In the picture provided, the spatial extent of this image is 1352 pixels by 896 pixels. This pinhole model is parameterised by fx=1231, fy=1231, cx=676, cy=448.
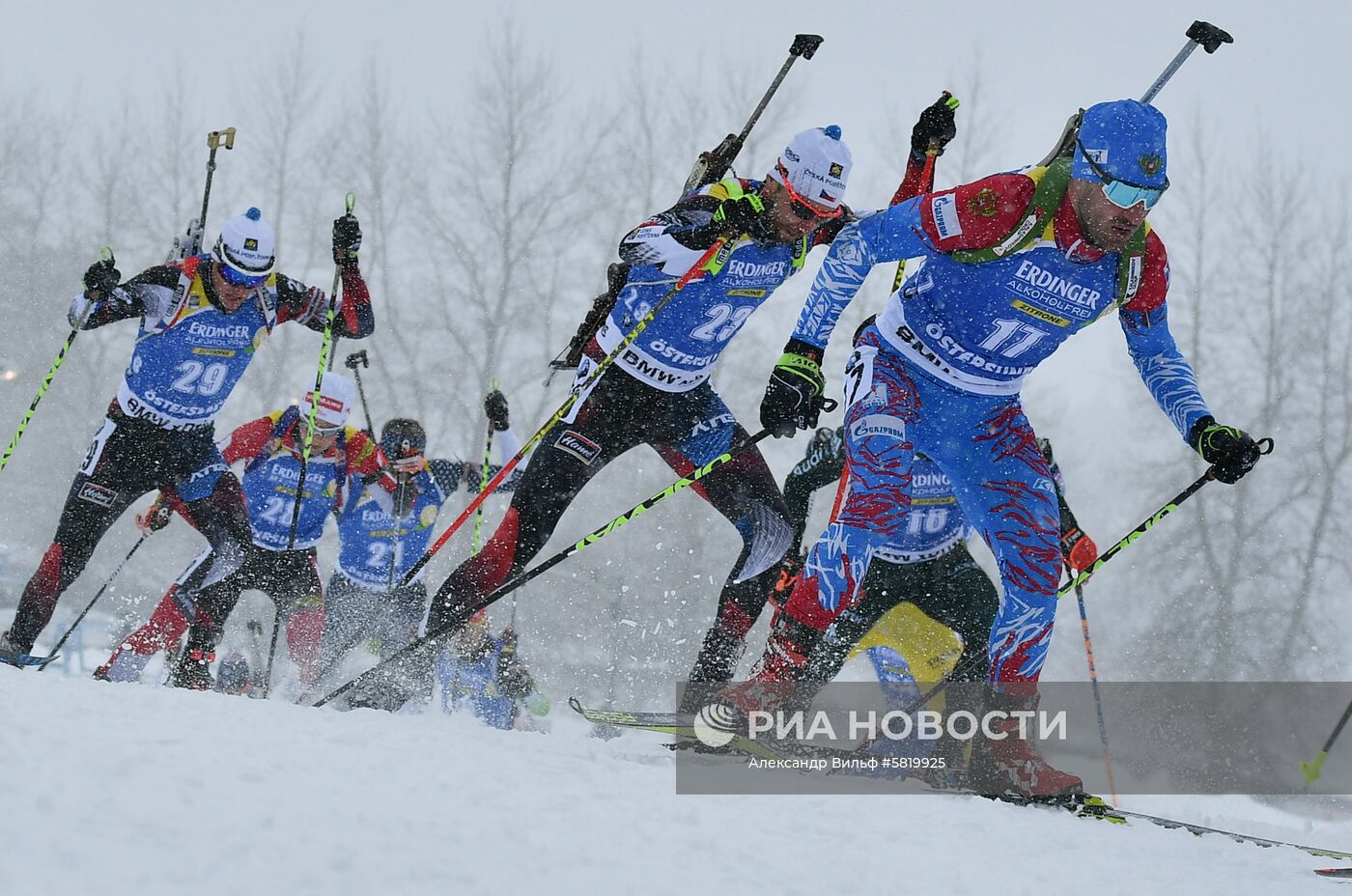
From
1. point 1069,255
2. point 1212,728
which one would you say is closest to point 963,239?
point 1069,255

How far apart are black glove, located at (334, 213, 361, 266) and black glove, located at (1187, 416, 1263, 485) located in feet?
12.8

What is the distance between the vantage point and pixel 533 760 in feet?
9.01

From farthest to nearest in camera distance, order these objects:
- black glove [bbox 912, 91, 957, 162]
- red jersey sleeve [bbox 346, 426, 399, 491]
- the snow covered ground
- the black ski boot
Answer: red jersey sleeve [bbox 346, 426, 399, 491]
the black ski boot
black glove [bbox 912, 91, 957, 162]
the snow covered ground

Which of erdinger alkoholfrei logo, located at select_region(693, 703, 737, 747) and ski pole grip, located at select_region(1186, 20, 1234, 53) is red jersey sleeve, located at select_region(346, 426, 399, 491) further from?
ski pole grip, located at select_region(1186, 20, 1234, 53)

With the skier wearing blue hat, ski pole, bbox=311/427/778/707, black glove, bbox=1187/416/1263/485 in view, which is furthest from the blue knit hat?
ski pole, bbox=311/427/778/707

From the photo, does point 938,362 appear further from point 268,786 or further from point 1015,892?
point 268,786

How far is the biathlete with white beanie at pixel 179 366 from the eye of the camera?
225 inches

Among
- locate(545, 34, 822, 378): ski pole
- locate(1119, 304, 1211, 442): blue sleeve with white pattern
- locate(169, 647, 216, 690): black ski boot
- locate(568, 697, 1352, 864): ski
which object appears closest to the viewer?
locate(568, 697, 1352, 864): ski

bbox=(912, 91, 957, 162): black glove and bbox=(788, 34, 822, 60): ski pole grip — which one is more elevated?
bbox=(788, 34, 822, 60): ski pole grip

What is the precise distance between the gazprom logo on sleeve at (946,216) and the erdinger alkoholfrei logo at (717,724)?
5.25 feet

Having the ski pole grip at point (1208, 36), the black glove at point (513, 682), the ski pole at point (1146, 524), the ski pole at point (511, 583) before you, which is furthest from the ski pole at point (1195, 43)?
the black glove at point (513, 682)

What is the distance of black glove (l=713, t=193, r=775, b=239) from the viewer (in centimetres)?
458

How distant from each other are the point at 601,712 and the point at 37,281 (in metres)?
21.7

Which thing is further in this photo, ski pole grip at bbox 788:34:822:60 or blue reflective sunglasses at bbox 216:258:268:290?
blue reflective sunglasses at bbox 216:258:268:290
